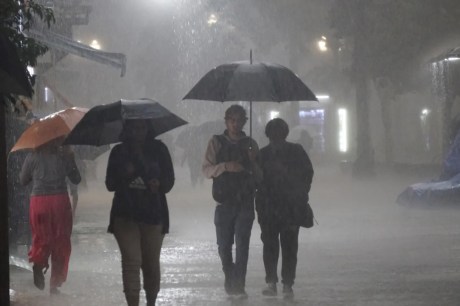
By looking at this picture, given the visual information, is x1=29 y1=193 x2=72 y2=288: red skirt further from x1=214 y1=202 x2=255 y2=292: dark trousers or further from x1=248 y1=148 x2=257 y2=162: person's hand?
x1=248 y1=148 x2=257 y2=162: person's hand

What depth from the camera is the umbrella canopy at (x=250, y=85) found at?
961cm

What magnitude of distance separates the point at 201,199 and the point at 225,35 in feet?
123

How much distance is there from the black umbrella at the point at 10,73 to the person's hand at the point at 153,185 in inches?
55.1

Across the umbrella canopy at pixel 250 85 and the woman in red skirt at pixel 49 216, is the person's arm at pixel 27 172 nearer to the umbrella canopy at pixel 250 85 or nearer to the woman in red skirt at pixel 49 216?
the woman in red skirt at pixel 49 216

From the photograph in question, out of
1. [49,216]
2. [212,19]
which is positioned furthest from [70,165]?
[212,19]


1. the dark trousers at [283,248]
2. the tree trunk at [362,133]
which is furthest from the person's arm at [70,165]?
the tree trunk at [362,133]

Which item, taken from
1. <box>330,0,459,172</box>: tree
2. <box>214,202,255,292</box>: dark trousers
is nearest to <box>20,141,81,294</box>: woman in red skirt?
<box>214,202,255,292</box>: dark trousers

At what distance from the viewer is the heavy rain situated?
10125mm

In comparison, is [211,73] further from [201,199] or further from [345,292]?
[201,199]

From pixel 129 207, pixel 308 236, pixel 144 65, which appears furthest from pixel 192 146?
pixel 144 65

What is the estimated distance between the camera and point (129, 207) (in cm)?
756

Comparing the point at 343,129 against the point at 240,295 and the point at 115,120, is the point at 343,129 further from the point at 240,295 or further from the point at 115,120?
the point at 115,120

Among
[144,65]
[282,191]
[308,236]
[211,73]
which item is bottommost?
[308,236]

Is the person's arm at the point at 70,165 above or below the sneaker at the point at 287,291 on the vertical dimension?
above
